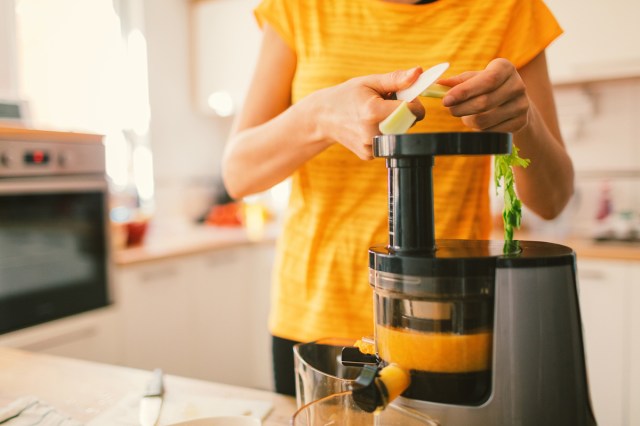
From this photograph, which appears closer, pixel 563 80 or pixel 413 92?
pixel 413 92

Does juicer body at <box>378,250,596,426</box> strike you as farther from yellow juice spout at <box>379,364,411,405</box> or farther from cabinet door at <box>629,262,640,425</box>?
cabinet door at <box>629,262,640,425</box>

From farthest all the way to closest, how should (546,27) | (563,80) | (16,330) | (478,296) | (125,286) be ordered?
1. (563,80)
2. (125,286)
3. (16,330)
4. (546,27)
5. (478,296)

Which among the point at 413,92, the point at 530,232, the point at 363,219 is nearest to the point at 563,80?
the point at 530,232

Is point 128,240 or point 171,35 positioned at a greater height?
point 171,35

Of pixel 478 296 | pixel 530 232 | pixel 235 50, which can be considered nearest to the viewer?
pixel 478 296

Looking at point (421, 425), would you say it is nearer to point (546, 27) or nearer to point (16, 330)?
point (546, 27)

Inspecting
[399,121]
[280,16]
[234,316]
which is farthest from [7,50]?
[399,121]

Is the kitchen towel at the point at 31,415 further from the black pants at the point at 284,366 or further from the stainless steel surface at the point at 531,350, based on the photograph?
the stainless steel surface at the point at 531,350

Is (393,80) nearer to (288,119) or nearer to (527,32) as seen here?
(288,119)

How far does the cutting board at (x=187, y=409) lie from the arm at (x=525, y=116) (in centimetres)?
42

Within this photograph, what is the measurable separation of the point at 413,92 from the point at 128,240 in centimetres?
206

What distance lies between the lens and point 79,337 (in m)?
1.84

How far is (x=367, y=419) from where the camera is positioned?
1.61 ft

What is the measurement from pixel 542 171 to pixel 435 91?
0.28m
